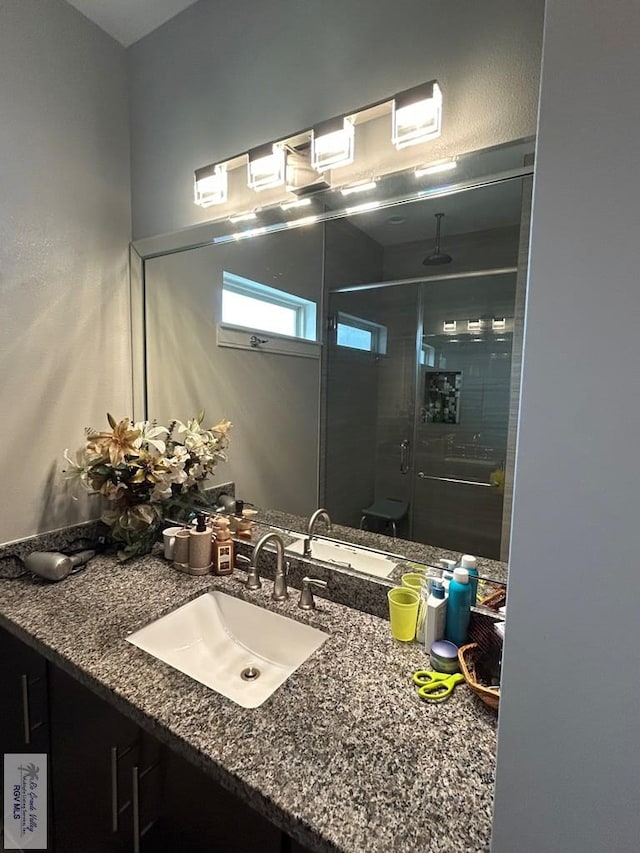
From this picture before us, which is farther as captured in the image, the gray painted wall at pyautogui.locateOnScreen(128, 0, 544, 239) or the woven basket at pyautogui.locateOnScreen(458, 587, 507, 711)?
the gray painted wall at pyautogui.locateOnScreen(128, 0, 544, 239)

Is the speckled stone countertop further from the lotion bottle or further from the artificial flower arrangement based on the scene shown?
the artificial flower arrangement

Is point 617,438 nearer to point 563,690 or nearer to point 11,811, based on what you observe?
point 563,690

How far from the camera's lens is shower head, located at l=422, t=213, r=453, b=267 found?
102 cm

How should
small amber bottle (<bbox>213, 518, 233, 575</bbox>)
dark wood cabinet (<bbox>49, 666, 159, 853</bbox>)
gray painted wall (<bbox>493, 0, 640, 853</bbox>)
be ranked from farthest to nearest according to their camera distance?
small amber bottle (<bbox>213, 518, 233, 575</bbox>), dark wood cabinet (<bbox>49, 666, 159, 853</bbox>), gray painted wall (<bbox>493, 0, 640, 853</bbox>)

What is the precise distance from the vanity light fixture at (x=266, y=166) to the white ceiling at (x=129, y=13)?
64 cm

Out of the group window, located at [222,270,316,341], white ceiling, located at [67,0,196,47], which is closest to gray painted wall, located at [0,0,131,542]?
white ceiling, located at [67,0,196,47]

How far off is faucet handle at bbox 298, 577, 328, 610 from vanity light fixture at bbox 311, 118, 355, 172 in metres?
1.16

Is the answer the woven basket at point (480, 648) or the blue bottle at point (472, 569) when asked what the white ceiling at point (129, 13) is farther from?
the woven basket at point (480, 648)

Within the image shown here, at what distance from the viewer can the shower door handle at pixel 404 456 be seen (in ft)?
3.74

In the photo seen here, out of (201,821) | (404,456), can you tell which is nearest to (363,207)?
(404,456)

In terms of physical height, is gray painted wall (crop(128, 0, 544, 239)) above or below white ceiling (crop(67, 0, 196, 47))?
below

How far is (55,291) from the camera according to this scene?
1.38 meters

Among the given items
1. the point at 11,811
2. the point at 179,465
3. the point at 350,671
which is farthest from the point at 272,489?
the point at 11,811

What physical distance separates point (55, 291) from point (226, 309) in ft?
1.86
